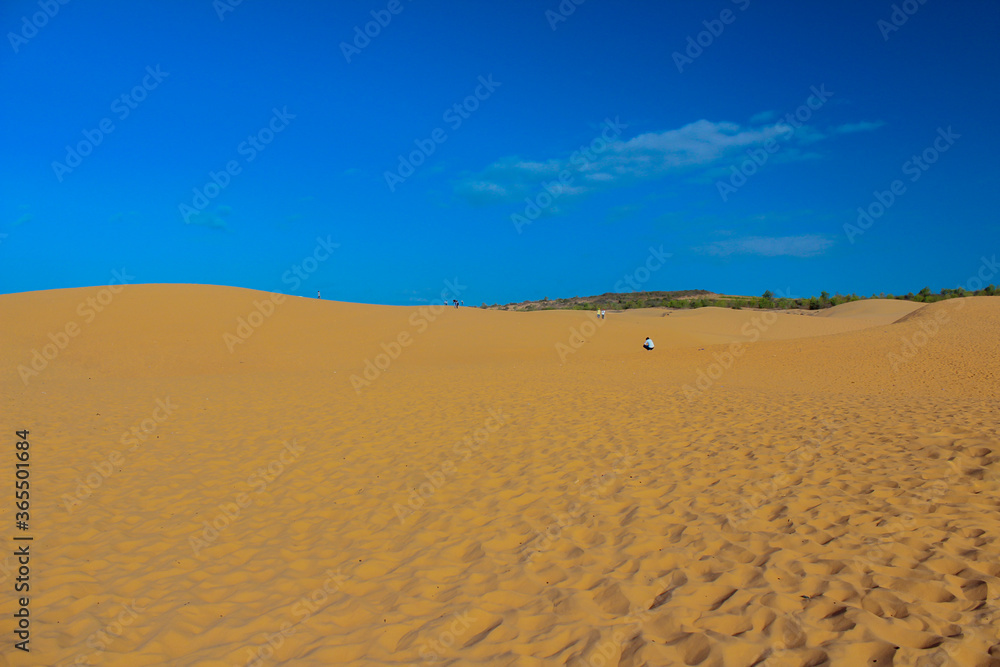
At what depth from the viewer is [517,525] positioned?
5.30m

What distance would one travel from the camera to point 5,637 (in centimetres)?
360

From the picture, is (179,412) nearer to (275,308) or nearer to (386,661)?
(386,661)

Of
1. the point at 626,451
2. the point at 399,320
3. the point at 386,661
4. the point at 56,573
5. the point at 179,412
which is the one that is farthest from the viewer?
the point at 399,320

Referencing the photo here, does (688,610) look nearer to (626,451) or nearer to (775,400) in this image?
(626,451)

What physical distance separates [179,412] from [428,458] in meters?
6.40

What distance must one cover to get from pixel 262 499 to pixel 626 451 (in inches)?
193

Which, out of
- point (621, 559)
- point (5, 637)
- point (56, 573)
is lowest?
point (621, 559)

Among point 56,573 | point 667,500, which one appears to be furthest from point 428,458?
point 56,573

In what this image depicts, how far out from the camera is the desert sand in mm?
3484

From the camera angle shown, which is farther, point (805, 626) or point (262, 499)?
point (262, 499)

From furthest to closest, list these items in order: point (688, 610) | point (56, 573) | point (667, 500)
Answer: point (667, 500) < point (56, 573) < point (688, 610)

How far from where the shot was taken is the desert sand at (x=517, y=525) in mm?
3484

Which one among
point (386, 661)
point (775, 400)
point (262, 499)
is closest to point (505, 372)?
point (775, 400)

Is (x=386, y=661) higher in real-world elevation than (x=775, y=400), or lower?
lower
